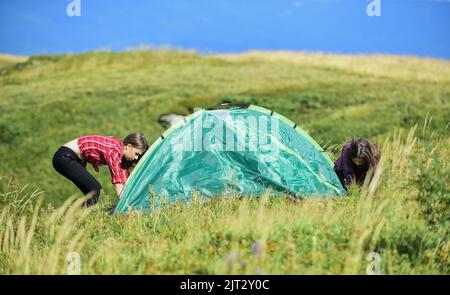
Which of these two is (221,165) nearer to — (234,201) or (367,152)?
(234,201)

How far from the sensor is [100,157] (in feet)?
26.9

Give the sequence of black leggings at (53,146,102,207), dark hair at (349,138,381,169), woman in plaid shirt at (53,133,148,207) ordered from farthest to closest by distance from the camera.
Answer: black leggings at (53,146,102,207) < woman in plaid shirt at (53,133,148,207) < dark hair at (349,138,381,169)

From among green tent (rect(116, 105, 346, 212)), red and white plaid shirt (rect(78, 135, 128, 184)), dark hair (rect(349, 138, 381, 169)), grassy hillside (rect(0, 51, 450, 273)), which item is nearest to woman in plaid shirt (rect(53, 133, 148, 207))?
red and white plaid shirt (rect(78, 135, 128, 184))

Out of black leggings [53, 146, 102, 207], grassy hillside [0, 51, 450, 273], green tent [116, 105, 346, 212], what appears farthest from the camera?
black leggings [53, 146, 102, 207]

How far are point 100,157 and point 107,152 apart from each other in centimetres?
27

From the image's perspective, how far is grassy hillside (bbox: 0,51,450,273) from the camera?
5.04 metres

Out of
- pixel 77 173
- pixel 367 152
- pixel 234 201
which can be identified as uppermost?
pixel 367 152

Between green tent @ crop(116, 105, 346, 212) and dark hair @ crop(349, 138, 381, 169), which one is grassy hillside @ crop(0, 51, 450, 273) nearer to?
dark hair @ crop(349, 138, 381, 169)

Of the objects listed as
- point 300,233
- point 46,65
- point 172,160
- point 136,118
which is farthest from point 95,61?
point 300,233

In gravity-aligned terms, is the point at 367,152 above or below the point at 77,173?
above

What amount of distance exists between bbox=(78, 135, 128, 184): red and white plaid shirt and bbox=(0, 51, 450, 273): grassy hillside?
88 cm

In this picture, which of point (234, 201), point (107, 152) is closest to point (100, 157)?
point (107, 152)

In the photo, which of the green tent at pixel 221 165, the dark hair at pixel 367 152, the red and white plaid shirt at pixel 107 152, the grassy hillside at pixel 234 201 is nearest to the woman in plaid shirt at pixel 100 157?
the red and white plaid shirt at pixel 107 152
